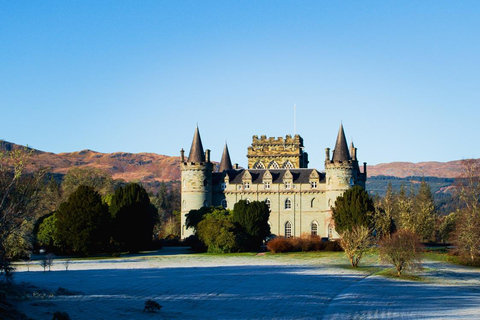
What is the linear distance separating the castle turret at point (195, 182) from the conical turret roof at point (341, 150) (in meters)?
14.0

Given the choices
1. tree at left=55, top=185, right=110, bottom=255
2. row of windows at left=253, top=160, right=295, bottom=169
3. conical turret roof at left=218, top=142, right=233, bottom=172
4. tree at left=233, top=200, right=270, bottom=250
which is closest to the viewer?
tree at left=55, top=185, right=110, bottom=255

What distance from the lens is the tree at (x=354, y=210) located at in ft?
184

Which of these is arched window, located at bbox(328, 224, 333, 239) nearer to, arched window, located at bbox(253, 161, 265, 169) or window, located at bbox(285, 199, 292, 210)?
window, located at bbox(285, 199, 292, 210)

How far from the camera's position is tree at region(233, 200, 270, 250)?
192ft

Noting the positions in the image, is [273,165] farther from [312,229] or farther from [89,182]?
[89,182]

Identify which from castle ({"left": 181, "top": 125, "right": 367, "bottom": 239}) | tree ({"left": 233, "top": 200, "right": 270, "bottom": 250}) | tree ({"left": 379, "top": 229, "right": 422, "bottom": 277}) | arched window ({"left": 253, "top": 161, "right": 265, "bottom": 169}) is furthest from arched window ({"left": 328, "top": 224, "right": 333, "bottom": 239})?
tree ({"left": 379, "top": 229, "right": 422, "bottom": 277})

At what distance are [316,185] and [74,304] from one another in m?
47.7

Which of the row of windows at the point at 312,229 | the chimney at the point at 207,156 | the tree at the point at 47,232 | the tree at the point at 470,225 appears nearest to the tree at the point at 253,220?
the row of windows at the point at 312,229

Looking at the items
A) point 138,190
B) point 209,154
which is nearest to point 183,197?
point 209,154

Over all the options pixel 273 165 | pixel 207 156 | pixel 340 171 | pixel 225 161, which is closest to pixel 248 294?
pixel 340 171

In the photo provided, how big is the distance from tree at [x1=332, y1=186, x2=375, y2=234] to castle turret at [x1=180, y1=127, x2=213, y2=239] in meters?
16.7

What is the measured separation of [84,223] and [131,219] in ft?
22.1

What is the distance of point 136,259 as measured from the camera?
4706 centimetres

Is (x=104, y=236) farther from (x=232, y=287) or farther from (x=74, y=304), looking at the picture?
(x=74, y=304)
